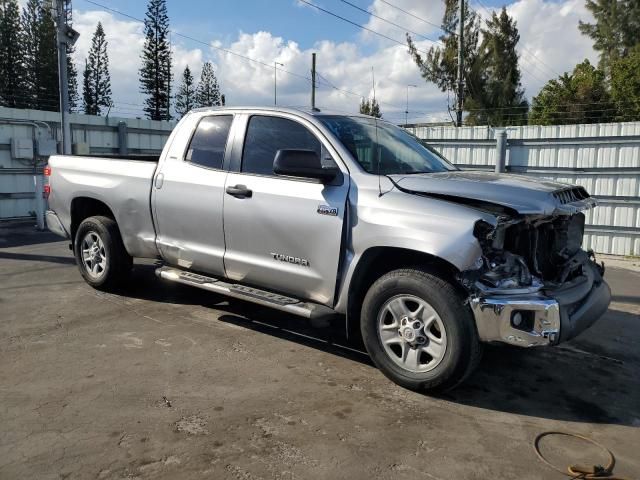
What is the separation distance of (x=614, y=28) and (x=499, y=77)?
17.6m

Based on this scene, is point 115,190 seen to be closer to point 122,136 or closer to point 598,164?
point 598,164

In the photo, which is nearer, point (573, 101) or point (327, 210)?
point (327, 210)

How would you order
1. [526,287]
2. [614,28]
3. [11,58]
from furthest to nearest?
[11,58]
[614,28]
[526,287]

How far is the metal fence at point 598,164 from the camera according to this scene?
966cm

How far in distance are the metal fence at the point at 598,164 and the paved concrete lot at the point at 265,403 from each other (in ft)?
15.3

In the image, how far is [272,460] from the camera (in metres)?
3.14

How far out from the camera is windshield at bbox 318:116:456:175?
458cm

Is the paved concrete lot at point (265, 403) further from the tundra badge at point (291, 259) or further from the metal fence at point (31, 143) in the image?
the metal fence at point (31, 143)

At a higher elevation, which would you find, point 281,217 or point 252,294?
point 281,217

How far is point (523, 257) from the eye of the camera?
13.1 ft

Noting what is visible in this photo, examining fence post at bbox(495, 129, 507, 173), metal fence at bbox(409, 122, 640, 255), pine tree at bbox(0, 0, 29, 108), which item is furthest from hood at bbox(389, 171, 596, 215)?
pine tree at bbox(0, 0, 29, 108)

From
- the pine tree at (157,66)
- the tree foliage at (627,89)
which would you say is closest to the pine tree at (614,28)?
the tree foliage at (627,89)

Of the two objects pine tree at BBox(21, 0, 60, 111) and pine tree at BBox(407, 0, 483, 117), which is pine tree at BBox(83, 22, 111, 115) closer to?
pine tree at BBox(21, 0, 60, 111)

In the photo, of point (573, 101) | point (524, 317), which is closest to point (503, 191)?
point (524, 317)
